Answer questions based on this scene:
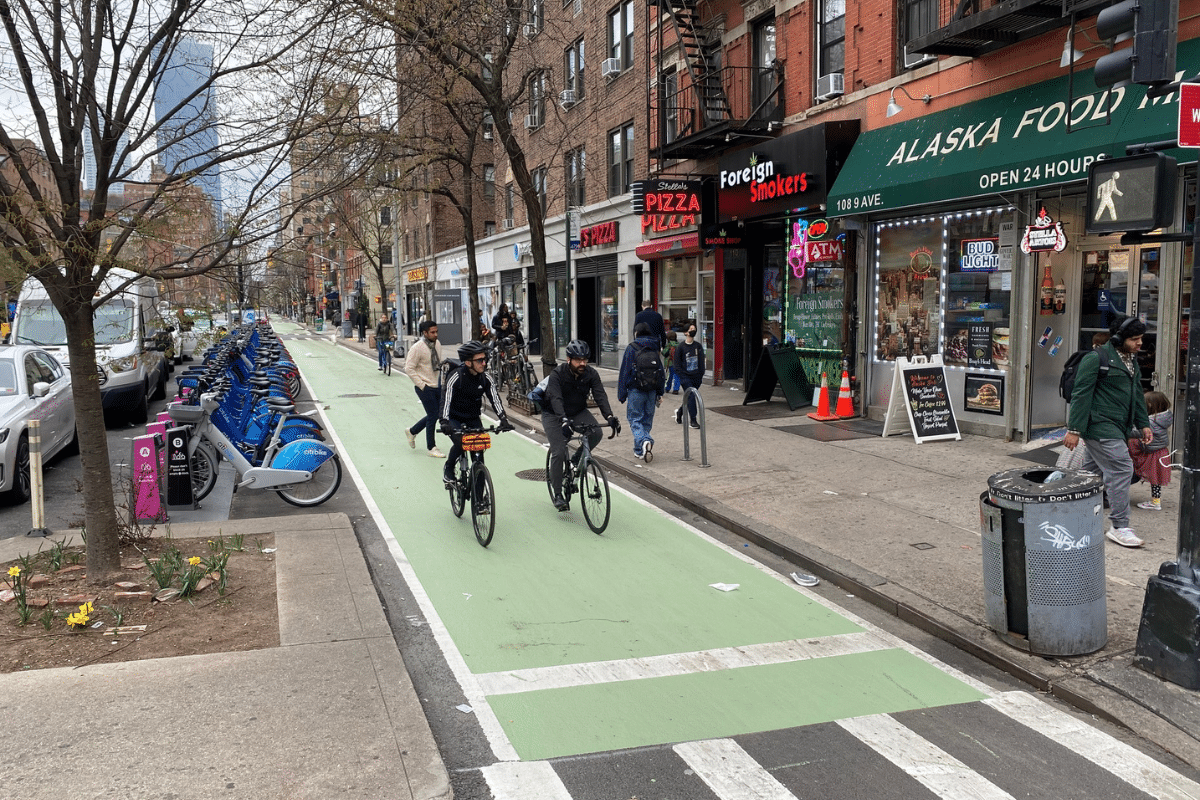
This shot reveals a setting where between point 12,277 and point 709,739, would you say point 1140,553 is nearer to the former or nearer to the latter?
point 709,739

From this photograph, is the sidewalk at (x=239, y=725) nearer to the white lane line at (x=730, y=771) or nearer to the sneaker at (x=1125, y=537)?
the white lane line at (x=730, y=771)

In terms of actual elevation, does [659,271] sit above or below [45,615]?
above

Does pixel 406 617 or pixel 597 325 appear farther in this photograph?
pixel 597 325

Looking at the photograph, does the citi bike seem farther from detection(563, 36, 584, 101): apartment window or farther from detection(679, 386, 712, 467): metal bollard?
detection(563, 36, 584, 101): apartment window

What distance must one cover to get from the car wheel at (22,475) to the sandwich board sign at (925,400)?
1091 centimetres

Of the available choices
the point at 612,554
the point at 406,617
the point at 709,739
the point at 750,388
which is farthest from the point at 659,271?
the point at 709,739

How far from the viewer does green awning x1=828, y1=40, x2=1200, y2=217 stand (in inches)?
371

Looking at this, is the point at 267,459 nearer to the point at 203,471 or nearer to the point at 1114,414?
the point at 203,471

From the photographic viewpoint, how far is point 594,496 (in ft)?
28.4

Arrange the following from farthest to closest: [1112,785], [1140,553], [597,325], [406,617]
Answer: [597,325] → [1140,553] → [406,617] → [1112,785]

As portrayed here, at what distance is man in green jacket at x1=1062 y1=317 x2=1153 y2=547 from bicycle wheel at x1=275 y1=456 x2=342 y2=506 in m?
7.33

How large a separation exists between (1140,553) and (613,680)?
4.89 meters

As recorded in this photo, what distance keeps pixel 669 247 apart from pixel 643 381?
1049 centimetres

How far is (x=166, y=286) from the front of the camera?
670 cm
